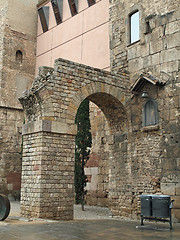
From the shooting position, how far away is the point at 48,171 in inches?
328

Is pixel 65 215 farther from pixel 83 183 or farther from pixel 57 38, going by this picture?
pixel 57 38

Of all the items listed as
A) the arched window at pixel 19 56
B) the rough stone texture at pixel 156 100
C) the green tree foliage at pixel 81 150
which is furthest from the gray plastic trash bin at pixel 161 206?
the arched window at pixel 19 56

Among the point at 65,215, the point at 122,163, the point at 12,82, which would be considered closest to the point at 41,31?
the point at 12,82

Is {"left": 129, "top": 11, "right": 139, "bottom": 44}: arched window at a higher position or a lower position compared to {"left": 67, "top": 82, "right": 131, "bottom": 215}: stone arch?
higher

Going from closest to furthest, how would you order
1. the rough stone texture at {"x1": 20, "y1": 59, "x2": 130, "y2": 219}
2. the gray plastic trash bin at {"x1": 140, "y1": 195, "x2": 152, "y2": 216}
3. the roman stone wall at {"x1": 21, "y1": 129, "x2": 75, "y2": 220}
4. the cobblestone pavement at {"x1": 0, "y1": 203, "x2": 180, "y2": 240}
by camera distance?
the cobblestone pavement at {"x1": 0, "y1": 203, "x2": 180, "y2": 240}, the gray plastic trash bin at {"x1": 140, "y1": 195, "x2": 152, "y2": 216}, the roman stone wall at {"x1": 21, "y1": 129, "x2": 75, "y2": 220}, the rough stone texture at {"x1": 20, "y1": 59, "x2": 130, "y2": 219}

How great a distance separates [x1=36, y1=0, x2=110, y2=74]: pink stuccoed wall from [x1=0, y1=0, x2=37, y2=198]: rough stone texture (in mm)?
862

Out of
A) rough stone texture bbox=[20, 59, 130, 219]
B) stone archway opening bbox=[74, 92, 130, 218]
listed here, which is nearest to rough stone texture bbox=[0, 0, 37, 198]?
stone archway opening bbox=[74, 92, 130, 218]

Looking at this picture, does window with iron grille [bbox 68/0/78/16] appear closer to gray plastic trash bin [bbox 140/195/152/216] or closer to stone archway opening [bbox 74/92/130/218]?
stone archway opening [bbox 74/92/130/218]

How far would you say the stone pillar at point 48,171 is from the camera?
8195 millimetres

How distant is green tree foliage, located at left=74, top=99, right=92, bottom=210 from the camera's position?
1178cm

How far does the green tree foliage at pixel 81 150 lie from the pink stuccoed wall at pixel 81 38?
2.44 m

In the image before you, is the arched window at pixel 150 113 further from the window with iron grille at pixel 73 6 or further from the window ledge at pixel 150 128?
the window with iron grille at pixel 73 6

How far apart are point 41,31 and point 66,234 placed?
46.0ft

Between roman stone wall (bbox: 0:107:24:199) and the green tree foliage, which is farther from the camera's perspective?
roman stone wall (bbox: 0:107:24:199)
